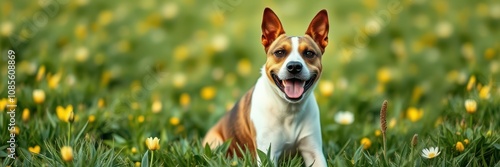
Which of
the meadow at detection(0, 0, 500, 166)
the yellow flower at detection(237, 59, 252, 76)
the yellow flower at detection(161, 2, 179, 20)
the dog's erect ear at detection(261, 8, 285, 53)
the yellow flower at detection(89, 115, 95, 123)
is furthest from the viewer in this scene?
the yellow flower at detection(161, 2, 179, 20)

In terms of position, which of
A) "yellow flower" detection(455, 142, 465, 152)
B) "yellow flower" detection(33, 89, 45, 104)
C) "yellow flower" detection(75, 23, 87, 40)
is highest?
"yellow flower" detection(75, 23, 87, 40)

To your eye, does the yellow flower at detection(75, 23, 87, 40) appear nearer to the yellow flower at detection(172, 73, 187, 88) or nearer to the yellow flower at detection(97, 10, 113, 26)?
the yellow flower at detection(97, 10, 113, 26)

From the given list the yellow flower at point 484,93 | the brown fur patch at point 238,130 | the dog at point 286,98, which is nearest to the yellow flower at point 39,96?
the brown fur patch at point 238,130

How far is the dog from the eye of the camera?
165 inches

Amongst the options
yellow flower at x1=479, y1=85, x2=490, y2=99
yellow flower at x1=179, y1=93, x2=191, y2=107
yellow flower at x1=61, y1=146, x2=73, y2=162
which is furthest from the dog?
yellow flower at x1=179, y1=93, x2=191, y2=107

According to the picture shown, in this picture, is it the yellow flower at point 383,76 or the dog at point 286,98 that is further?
the yellow flower at point 383,76

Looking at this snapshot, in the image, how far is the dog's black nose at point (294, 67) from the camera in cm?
408

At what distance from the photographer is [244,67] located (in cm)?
813

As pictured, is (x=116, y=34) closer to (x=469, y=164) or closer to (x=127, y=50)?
(x=127, y=50)

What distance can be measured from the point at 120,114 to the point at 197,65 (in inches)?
94.6

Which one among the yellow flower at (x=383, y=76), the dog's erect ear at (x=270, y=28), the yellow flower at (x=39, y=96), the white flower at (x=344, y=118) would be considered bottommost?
the white flower at (x=344, y=118)

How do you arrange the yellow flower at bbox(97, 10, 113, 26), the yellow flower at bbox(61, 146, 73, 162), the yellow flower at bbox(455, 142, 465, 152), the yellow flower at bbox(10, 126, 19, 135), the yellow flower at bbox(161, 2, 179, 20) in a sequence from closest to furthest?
the yellow flower at bbox(61, 146, 73, 162) → the yellow flower at bbox(455, 142, 465, 152) → the yellow flower at bbox(10, 126, 19, 135) → the yellow flower at bbox(97, 10, 113, 26) → the yellow flower at bbox(161, 2, 179, 20)

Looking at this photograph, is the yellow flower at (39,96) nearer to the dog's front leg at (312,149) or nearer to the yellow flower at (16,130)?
the yellow flower at (16,130)

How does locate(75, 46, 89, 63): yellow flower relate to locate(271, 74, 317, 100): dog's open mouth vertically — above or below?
below
